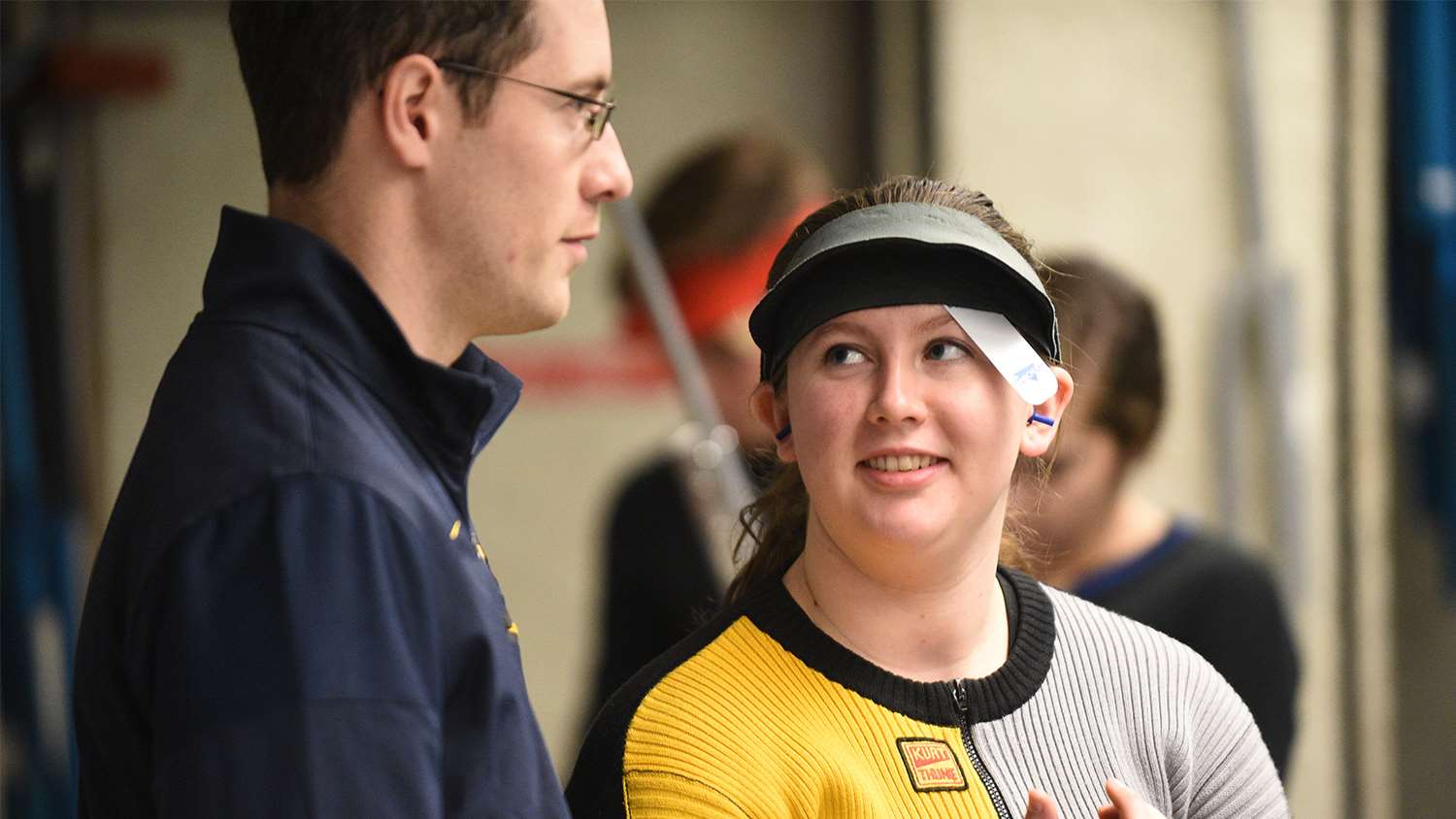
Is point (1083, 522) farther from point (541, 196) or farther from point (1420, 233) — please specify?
point (1420, 233)

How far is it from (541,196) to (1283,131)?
299cm

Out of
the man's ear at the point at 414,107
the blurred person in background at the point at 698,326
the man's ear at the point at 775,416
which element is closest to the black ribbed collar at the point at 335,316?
the man's ear at the point at 414,107

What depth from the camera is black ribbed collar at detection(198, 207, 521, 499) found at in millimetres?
1374

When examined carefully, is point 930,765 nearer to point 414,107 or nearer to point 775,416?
point 775,416

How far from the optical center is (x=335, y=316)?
4.51 feet

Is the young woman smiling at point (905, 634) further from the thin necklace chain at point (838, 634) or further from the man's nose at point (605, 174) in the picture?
the man's nose at point (605, 174)

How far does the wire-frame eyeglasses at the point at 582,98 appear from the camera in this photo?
56.6 inches

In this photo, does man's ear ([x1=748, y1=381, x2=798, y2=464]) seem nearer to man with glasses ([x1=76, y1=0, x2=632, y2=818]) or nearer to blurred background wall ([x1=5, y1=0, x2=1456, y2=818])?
man with glasses ([x1=76, y1=0, x2=632, y2=818])

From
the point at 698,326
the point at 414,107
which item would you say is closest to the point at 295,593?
the point at 414,107

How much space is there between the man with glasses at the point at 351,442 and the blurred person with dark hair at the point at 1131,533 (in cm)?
112

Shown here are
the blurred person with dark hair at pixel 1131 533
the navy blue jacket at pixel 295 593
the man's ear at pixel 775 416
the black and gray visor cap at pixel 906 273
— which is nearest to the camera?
the navy blue jacket at pixel 295 593

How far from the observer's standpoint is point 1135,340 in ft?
8.48

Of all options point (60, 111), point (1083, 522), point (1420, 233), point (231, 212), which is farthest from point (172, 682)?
point (1420, 233)

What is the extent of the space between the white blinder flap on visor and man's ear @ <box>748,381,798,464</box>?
0.19m
